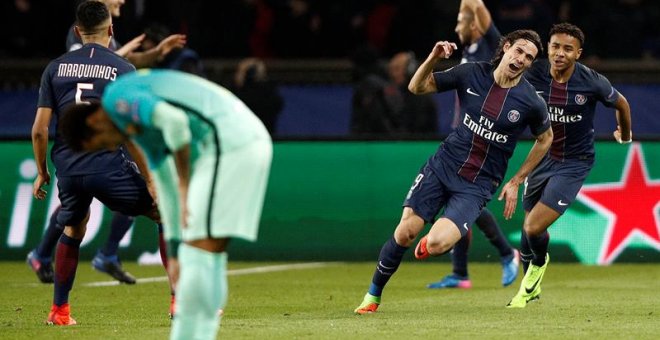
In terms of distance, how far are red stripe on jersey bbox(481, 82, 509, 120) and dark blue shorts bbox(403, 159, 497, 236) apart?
1.61 ft

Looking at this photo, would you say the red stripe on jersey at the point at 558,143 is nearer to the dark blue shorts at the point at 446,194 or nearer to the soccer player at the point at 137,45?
the dark blue shorts at the point at 446,194

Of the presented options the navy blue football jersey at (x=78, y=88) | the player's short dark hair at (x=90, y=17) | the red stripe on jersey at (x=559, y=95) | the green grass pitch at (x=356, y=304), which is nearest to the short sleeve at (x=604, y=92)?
the red stripe on jersey at (x=559, y=95)

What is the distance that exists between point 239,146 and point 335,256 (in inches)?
321

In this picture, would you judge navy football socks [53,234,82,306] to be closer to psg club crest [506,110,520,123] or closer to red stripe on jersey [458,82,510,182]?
red stripe on jersey [458,82,510,182]

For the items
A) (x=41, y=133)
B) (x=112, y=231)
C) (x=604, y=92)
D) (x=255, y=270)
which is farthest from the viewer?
(x=255, y=270)

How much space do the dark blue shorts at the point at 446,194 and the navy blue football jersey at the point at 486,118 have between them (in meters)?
0.07

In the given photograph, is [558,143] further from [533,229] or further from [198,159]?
[198,159]

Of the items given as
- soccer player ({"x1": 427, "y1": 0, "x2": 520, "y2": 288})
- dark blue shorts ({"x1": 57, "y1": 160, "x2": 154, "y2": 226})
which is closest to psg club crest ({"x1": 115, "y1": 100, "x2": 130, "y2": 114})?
dark blue shorts ({"x1": 57, "y1": 160, "x2": 154, "y2": 226})

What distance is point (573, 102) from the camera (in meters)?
10.8

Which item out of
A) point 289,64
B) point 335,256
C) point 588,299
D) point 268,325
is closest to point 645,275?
point 588,299

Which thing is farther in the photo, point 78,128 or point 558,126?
point 558,126

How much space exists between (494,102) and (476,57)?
2115 millimetres

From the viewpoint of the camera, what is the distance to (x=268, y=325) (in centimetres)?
916

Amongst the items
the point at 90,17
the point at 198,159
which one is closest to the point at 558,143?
the point at 90,17
